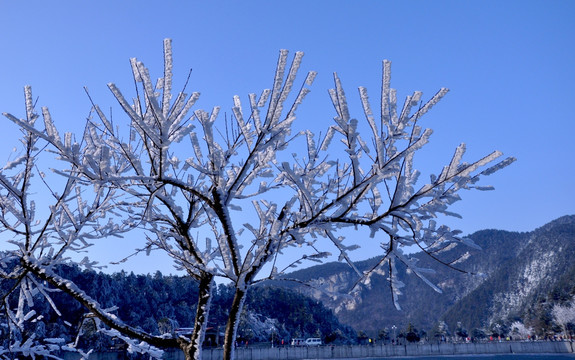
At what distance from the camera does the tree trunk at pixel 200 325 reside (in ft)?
13.1

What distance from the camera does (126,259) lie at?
15.7 ft

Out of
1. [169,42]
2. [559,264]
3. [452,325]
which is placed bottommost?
[452,325]

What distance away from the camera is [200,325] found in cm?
416

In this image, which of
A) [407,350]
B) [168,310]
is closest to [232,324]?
[407,350]

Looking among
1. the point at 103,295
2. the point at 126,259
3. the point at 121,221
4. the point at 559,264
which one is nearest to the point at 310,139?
the point at 126,259

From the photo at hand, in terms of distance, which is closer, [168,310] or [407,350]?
[407,350]

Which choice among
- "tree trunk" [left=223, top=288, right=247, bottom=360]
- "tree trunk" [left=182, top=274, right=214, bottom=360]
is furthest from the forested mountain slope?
"tree trunk" [left=223, top=288, right=247, bottom=360]

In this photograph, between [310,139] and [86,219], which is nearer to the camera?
[310,139]

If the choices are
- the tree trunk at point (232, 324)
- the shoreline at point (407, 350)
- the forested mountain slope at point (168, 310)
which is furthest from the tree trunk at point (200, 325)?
the shoreline at point (407, 350)

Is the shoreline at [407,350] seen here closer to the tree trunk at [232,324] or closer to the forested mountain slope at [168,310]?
the forested mountain slope at [168,310]

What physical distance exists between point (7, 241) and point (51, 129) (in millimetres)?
2675

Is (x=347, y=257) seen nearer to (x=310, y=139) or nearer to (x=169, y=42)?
(x=310, y=139)

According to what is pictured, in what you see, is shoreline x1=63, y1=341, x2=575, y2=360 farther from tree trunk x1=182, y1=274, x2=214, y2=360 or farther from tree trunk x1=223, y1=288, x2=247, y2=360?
tree trunk x1=223, y1=288, x2=247, y2=360

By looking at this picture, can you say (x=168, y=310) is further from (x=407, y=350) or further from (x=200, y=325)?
(x=200, y=325)
